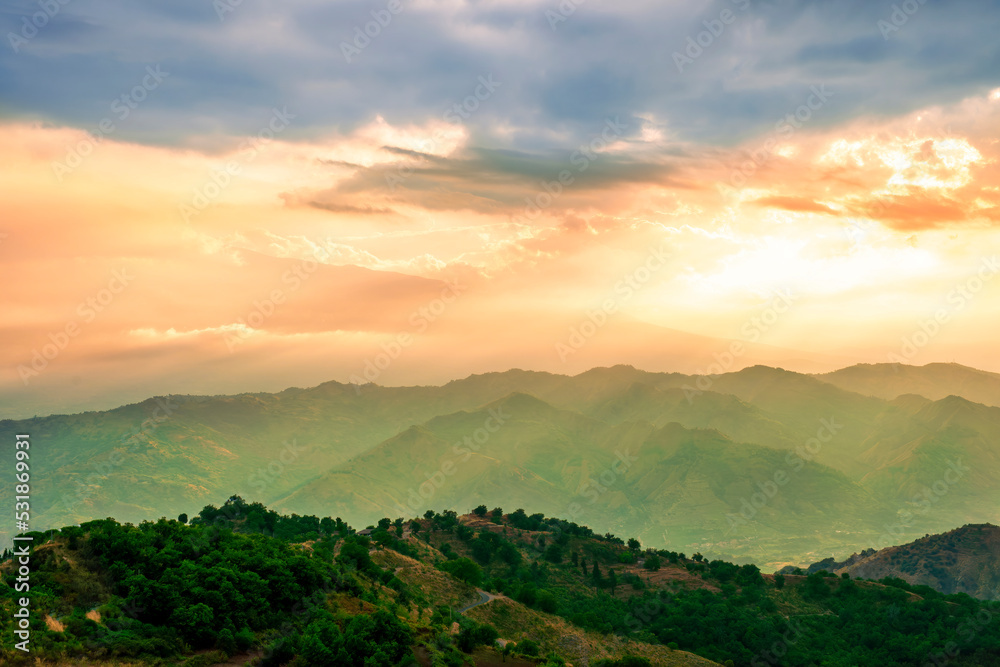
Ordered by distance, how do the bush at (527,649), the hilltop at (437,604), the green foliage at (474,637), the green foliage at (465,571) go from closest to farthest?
1. the hilltop at (437,604)
2. the green foliage at (474,637)
3. the bush at (527,649)
4. the green foliage at (465,571)

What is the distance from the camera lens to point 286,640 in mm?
56469

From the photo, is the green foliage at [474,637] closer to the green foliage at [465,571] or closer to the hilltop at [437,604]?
the hilltop at [437,604]

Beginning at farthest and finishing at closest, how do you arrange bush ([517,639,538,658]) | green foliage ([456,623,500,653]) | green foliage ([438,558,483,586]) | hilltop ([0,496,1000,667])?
green foliage ([438,558,483,586]), bush ([517,639,538,658]), green foliage ([456,623,500,653]), hilltop ([0,496,1000,667])

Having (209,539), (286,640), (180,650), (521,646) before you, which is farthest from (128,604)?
(521,646)

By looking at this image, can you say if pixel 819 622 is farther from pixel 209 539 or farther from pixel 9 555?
pixel 9 555


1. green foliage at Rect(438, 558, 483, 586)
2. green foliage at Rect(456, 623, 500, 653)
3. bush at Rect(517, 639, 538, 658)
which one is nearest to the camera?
green foliage at Rect(456, 623, 500, 653)

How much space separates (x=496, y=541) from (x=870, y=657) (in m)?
72.0

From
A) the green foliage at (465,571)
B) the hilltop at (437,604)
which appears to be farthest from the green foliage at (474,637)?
the green foliage at (465,571)
